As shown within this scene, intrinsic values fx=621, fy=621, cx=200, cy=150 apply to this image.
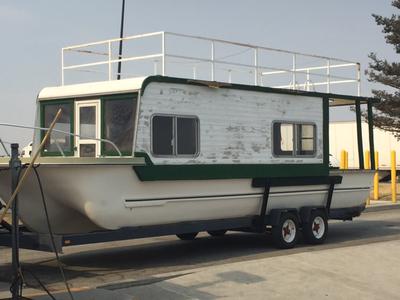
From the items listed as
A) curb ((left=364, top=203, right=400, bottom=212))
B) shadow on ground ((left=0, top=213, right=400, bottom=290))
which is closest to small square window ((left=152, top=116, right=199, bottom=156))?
shadow on ground ((left=0, top=213, right=400, bottom=290))

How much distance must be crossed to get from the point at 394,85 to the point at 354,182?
54.8ft

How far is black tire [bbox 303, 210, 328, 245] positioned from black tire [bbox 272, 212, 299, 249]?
0.79ft

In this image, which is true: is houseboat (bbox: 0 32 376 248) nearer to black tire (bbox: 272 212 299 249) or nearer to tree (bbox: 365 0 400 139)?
black tire (bbox: 272 212 299 249)

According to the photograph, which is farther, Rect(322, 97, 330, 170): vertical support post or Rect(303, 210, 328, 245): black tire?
Rect(322, 97, 330, 170): vertical support post

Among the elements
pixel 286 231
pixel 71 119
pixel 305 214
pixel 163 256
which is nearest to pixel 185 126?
pixel 71 119

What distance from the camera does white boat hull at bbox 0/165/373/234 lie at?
338 inches

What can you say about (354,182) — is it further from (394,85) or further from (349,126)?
(349,126)

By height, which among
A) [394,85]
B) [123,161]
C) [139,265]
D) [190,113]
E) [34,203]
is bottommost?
[139,265]

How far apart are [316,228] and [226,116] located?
3072 millimetres

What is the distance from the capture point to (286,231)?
11352 millimetres

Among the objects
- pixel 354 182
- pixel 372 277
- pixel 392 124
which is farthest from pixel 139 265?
pixel 392 124

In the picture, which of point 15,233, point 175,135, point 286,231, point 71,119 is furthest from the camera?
point 286,231

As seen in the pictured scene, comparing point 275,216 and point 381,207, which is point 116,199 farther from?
point 381,207

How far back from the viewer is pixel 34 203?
8930 mm
